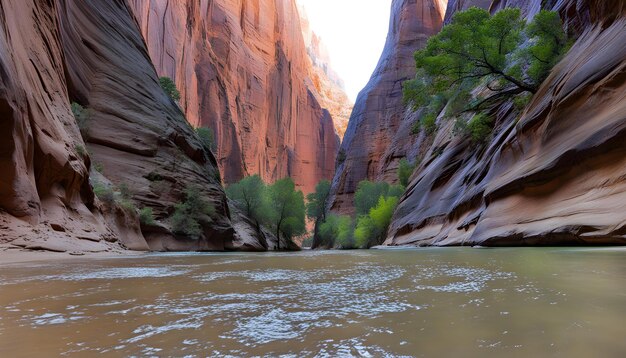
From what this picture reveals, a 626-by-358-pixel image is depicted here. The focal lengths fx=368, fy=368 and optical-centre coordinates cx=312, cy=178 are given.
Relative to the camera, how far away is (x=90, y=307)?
223 cm

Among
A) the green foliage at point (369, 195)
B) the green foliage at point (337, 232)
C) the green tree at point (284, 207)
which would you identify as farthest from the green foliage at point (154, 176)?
the green foliage at point (369, 195)

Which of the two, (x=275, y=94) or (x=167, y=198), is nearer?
(x=167, y=198)

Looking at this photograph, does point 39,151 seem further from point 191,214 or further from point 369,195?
point 369,195

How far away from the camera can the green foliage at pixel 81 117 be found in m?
17.0

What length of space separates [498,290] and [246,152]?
59775mm

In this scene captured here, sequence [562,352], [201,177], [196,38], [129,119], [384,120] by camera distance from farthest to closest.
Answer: [384,120], [196,38], [201,177], [129,119], [562,352]

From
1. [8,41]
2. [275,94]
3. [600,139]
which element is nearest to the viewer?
[600,139]

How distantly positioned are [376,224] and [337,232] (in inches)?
489

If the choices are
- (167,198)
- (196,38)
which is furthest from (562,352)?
(196,38)

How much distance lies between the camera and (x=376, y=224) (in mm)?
33781

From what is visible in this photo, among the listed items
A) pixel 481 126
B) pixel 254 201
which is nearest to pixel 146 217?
pixel 481 126

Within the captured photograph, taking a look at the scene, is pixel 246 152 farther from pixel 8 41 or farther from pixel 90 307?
pixel 90 307

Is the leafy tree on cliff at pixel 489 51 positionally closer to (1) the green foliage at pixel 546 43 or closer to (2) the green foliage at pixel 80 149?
(1) the green foliage at pixel 546 43

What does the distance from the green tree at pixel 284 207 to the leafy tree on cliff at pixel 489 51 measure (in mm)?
23898
